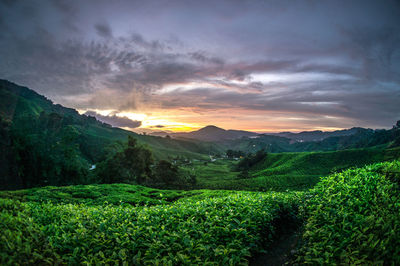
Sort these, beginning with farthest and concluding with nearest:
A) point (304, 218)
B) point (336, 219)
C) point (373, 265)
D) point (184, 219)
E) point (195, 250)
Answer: point (304, 218) → point (184, 219) → point (336, 219) → point (195, 250) → point (373, 265)

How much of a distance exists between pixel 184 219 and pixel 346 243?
5.62m

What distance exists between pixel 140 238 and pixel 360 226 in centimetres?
676

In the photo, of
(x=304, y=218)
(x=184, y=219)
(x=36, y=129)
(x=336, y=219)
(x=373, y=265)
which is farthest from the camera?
(x=36, y=129)

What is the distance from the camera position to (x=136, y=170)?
5675cm

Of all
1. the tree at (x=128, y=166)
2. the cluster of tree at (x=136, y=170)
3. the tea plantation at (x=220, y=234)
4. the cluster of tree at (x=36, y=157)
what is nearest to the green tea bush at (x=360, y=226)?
the tea plantation at (x=220, y=234)

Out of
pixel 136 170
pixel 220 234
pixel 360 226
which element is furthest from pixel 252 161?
pixel 360 226

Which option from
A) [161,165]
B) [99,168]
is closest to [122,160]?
[99,168]

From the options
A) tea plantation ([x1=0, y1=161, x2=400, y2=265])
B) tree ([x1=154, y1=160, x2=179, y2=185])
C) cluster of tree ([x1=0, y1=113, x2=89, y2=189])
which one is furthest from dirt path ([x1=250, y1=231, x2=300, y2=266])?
cluster of tree ([x1=0, y1=113, x2=89, y2=189])

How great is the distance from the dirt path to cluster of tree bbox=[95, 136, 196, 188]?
4743cm

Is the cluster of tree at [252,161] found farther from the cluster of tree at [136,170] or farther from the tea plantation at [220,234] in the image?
the tea plantation at [220,234]

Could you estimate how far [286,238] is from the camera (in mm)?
8453

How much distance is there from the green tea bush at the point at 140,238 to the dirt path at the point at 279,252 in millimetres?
309

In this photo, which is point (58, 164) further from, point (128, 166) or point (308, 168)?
point (308, 168)

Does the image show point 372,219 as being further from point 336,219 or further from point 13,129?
point 13,129
